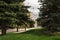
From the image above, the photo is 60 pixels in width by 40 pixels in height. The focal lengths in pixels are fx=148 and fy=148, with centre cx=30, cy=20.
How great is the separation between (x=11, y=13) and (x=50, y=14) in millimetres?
4513

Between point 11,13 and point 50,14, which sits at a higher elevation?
point 11,13

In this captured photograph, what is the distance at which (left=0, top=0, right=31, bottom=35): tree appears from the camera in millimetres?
14945

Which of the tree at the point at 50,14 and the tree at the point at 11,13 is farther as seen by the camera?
the tree at the point at 50,14

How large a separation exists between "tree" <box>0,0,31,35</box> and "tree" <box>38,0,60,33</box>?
7.88 feet

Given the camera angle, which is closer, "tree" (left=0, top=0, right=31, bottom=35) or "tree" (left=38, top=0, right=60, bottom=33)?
"tree" (left=0, top=0, right=31, bottom=35)

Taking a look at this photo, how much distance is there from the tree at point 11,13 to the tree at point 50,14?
2.40 meters

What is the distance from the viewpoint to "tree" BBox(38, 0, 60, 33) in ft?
54.2

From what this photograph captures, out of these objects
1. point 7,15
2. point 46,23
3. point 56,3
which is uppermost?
point 56,3

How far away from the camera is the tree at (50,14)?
1652cm

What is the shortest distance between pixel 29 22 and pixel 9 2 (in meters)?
3.12

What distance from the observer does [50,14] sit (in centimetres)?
1672

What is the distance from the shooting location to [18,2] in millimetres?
16875

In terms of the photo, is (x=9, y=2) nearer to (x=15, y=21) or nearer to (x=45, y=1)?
(x=15, y=21)

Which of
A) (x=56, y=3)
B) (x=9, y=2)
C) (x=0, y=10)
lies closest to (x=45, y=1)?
(x=56, y=3)
